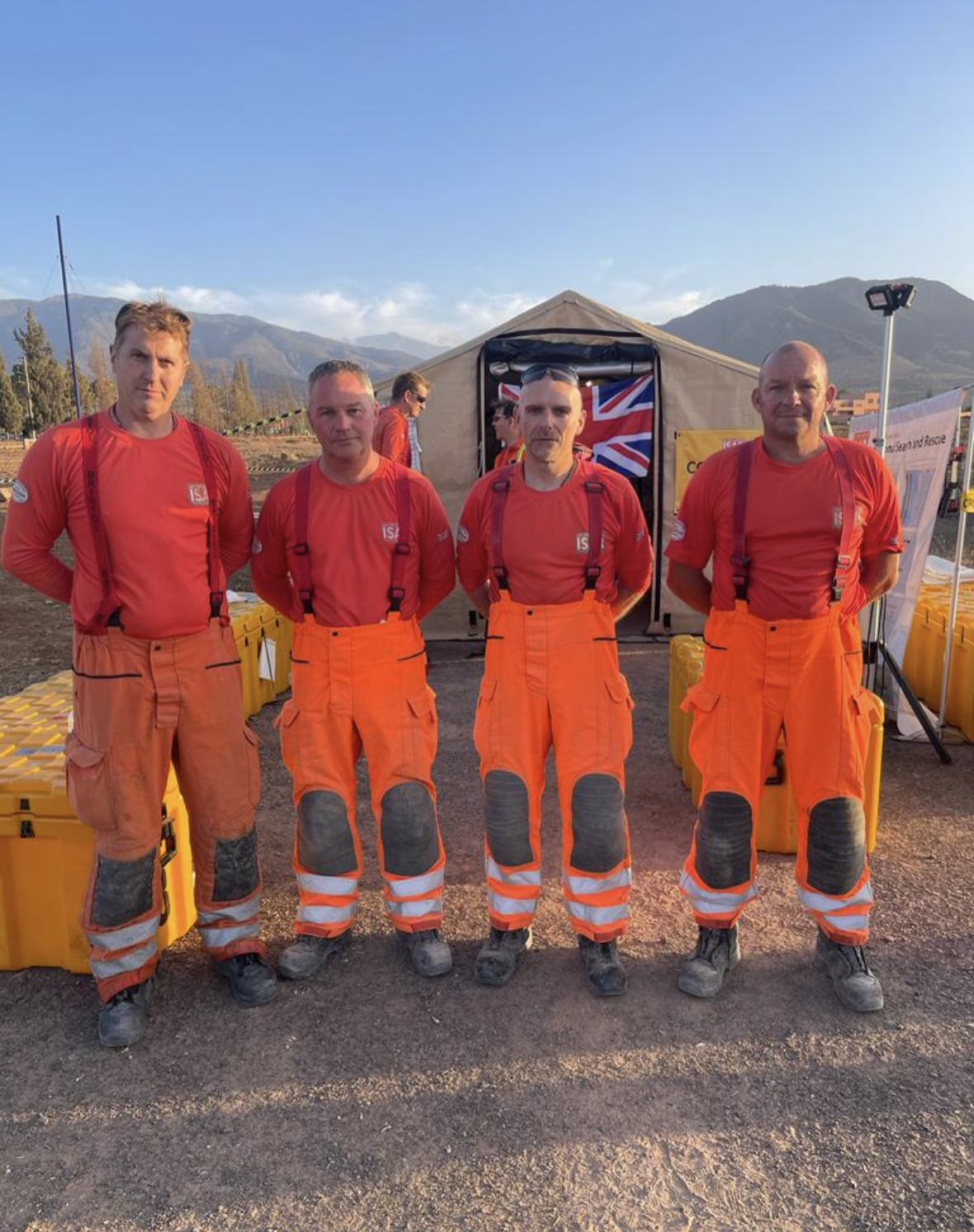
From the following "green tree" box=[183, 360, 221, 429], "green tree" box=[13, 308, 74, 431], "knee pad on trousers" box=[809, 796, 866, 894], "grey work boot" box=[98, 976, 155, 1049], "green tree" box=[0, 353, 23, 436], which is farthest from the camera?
"green tree" box=[183, 360, 221, 429]

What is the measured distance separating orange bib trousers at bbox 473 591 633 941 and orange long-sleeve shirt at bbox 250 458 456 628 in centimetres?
39

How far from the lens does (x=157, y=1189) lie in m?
2.13

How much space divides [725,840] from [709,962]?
1.41ft

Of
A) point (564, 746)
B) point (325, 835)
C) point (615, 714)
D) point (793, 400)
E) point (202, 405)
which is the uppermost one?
point (202, 405)

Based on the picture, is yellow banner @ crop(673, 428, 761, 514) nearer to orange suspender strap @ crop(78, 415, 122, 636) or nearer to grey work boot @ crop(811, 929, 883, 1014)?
grey work boot @ crop(811, 929, 883, 1014)

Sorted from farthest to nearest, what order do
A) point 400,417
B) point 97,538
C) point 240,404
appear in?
point 240,404, point 400,417, point 97,538

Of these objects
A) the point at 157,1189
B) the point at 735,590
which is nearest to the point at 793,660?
the point at 735,590

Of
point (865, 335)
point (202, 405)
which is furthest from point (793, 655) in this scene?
point (865, 335)

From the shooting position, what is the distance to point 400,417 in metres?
5.85

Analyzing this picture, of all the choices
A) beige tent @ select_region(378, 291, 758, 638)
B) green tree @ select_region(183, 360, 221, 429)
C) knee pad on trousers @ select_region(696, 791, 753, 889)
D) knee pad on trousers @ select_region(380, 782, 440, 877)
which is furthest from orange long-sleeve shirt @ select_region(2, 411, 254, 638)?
green tree @ select_region(183, 360, 221, 429)

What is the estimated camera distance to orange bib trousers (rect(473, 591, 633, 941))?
113 inches

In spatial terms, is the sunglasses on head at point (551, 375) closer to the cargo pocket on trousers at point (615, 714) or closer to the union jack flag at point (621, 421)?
the cargo pocket on trousers at point (615, 714)

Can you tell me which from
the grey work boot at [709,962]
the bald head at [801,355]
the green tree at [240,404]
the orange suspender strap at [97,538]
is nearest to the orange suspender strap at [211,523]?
the orange suspender strap at [97,538]

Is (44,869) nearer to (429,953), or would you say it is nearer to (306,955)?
(306,955)
